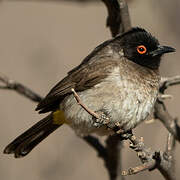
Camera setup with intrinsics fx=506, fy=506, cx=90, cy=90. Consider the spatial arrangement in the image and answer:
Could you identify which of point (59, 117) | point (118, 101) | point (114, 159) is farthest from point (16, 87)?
point (114, 159)

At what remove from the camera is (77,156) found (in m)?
4.91

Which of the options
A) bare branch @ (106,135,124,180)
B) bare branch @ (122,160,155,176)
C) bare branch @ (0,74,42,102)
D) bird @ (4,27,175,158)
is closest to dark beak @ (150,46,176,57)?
bird @ (4,27,175,158)

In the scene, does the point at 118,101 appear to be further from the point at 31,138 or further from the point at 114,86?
the point at 31,138

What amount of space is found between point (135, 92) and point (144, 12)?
1628mm

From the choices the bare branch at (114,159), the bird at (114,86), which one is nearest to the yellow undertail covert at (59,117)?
the bird at (114,86)

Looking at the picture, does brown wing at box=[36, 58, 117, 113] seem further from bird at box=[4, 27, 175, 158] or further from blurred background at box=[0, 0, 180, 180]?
blurred background at box=[0, 0, 180, 180]

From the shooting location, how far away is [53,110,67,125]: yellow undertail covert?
4.34 meters

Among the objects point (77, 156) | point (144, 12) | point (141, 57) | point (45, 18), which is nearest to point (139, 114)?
point (141, 57)

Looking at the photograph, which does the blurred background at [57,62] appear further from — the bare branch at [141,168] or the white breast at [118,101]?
the bare branch at [141,168]

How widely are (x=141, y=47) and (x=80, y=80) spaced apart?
1.94ft

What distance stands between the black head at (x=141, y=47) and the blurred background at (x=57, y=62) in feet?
0.67

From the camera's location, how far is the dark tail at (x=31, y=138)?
459 centimetres

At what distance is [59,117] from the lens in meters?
4.39

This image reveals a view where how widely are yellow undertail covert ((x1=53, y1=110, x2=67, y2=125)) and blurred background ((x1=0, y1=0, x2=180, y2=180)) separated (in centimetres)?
23
